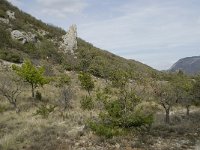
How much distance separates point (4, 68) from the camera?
4209cm

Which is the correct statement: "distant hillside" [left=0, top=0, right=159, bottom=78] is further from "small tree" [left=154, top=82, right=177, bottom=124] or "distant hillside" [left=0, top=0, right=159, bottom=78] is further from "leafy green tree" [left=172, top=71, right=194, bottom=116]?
"small tree" [left=154, top=82, right=177, bottom=124]

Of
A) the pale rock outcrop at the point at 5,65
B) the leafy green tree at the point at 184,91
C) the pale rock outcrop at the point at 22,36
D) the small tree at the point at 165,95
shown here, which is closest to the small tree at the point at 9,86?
the pale rock outcrop at the point at 5,65

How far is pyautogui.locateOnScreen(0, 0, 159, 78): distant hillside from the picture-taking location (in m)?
51.2

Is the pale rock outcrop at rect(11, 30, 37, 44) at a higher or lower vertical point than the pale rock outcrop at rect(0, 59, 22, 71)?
higher

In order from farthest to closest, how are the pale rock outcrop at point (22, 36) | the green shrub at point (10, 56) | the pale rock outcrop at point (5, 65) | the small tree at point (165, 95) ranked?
1. the pale rock outcrop at point (22, 36)
2. the green shrub at point (10, 56)
3. the pale rock outcrop at point (5, 65)
4. the small tree at point (165, 95)

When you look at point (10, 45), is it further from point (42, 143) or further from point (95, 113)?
point (42, 143)

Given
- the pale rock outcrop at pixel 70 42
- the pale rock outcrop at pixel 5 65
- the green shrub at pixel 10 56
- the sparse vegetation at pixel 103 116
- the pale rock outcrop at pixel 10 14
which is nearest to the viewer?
the sparse vegetation at pixel 103 116

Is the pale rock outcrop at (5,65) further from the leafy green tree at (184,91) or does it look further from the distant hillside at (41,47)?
the leafy green tree at (184,91)

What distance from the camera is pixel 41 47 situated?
55719mm

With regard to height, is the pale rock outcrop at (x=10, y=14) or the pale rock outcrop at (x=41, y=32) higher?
the pale rock outcrop at (x=10, y=14)

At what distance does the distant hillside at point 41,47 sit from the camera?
51.2 m

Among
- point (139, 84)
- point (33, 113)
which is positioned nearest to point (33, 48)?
point (33, 113)

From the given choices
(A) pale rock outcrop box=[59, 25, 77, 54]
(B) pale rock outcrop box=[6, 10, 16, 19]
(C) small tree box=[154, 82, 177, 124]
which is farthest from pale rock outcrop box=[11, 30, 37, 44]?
(C) small tree box=[154, 82, 177, 124]

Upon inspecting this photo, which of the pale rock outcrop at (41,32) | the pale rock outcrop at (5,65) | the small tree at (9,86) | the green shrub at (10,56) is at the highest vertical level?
the pale rock outcrop at (41,32)
